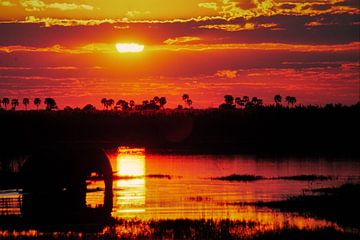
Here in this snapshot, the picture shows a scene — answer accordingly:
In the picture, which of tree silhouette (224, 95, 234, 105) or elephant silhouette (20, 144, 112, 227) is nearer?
elephant silhouette (20, 144, 112, 227)

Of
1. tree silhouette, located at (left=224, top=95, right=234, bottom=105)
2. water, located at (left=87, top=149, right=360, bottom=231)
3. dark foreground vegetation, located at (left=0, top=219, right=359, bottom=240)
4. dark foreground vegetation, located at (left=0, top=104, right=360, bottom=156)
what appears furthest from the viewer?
tree silhouette, located at (left=224, top=95, right=234, bottom=105)

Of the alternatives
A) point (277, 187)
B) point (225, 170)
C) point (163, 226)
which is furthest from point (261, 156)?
point (163, 226)

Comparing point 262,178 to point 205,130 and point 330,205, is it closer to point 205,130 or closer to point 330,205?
point 330,205

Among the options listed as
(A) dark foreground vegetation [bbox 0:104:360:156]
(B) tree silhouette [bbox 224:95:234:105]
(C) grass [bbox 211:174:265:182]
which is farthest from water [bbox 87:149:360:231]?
(B) tree silhouette [bbox 224:95:234:105]

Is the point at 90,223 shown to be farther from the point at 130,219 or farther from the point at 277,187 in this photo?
the point at 277,187

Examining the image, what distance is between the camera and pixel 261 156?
59.9 m

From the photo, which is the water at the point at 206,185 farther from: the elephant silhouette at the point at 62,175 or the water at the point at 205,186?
the elephant silhouette at the point at 62,175

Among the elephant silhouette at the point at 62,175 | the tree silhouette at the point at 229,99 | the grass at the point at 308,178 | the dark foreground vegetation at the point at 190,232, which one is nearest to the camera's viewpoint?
the dark foreground vegetation at the point at 190,232

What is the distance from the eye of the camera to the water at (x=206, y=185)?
27891 mm

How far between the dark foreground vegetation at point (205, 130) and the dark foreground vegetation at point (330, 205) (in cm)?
3515

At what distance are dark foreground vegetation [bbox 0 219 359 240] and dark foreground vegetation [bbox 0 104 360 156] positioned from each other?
43418 mm

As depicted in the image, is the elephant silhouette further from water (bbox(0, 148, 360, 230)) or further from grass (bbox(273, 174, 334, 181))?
grass (bbox(273, 174, 334, 181))

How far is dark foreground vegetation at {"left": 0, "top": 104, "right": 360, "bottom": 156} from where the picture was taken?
73.1 meters

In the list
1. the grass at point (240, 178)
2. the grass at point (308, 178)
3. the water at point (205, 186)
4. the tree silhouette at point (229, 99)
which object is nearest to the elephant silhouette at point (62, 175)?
the water at point (205, 186)
